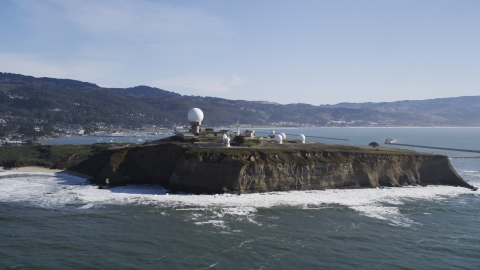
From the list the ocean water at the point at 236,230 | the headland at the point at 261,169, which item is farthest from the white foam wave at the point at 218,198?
the headland at the point at 261,169

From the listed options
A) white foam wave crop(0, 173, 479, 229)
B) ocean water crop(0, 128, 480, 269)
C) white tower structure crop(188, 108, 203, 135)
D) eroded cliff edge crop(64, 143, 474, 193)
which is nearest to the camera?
ocean water crop(0, 128, 480, 269)

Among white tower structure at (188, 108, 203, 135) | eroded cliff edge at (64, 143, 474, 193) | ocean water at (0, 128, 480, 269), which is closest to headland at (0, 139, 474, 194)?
eroded cliff edge at (64, 143, 474, 193)

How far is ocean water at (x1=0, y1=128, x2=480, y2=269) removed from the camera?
2517 cm

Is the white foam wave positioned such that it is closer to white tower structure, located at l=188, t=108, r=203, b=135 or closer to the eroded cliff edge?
the eroded cliff edge

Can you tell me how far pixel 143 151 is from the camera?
54875 mm

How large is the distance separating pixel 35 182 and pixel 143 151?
604 inches

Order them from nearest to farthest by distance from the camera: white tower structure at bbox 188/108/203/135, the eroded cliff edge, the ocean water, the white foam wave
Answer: the ocean water
the white foam wave
the eroded cliff edge
white tower structure at bbox 188/108/203/135

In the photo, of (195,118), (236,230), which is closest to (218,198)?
(236,230)

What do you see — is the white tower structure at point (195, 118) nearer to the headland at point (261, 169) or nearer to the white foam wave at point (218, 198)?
the headland at point (261, 169)

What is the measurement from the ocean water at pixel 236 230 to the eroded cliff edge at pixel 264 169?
258 centimetres

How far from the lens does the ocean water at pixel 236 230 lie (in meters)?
25.2

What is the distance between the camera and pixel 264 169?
47.6 meters

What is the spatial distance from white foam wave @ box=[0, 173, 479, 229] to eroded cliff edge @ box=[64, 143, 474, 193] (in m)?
1.96

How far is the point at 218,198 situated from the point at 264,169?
780cm
